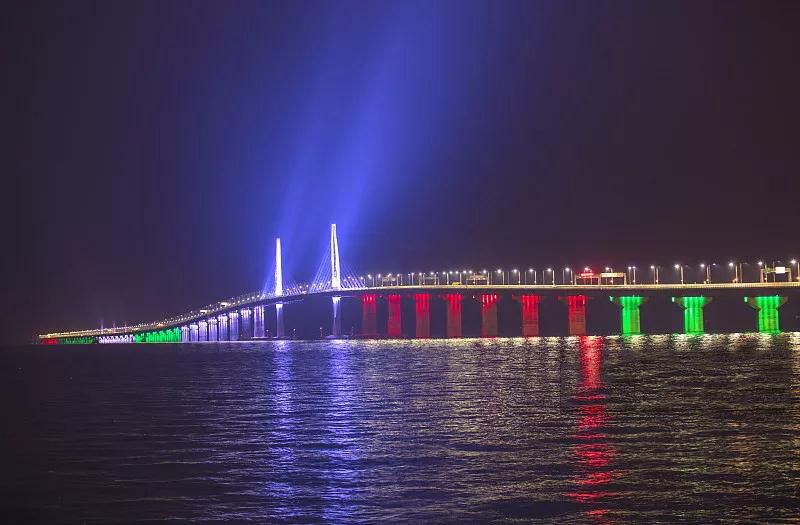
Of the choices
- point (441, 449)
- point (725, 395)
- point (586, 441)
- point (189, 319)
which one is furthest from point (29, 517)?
point (189, 319)

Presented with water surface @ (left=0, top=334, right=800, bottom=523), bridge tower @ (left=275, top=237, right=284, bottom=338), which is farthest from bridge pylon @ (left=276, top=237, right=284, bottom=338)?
water surface @ (left=0, top=334, right=800, bottom=523)

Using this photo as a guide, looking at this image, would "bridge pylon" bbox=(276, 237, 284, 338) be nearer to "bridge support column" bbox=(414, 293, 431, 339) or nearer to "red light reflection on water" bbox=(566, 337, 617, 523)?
"bridge support column" bbox=(414, 293, 431, 339)

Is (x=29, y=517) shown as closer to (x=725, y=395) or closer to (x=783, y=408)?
(x=783, y=408)

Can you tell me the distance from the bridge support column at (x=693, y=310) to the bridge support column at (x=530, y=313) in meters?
19.2

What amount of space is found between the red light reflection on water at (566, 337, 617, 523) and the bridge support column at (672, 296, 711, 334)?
3759 inches

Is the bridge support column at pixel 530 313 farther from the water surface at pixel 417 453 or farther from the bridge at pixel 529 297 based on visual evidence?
the water surface at pixel 417 453

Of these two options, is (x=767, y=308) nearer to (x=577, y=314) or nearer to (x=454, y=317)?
(x=577, y=314)

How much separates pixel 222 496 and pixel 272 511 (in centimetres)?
199

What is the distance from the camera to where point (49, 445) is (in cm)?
3080

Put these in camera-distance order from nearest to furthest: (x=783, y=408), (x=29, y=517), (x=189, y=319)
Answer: (x=29, y=517)
(x=783, y=408)
(x=189, y=319)

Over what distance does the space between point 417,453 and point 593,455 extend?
4.52 metres

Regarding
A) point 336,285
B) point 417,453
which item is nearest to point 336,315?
point 336,285

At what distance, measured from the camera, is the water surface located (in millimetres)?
19844

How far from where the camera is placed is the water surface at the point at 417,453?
1984cm
